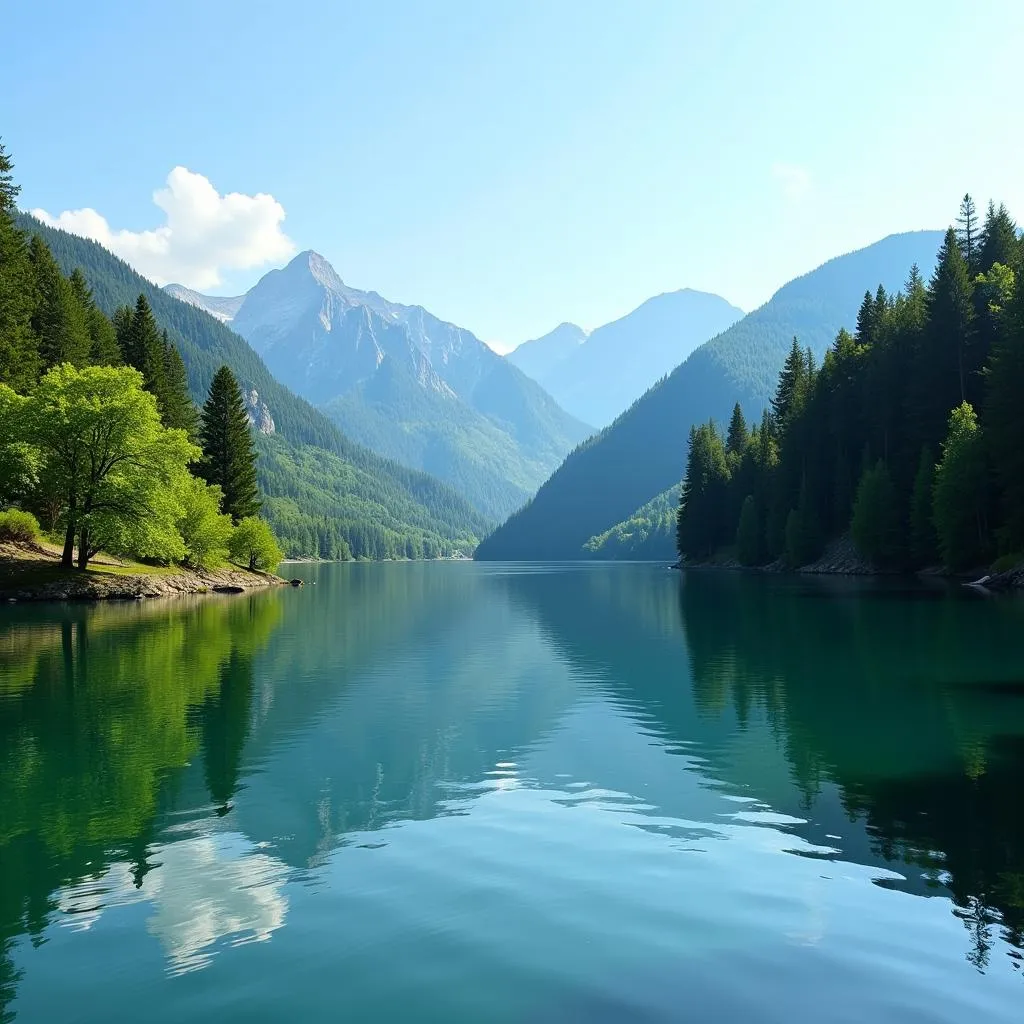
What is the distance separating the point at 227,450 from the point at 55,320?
2580cm

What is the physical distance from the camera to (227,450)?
4395 inches

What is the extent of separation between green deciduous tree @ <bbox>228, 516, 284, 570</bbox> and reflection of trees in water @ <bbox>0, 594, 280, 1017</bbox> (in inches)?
2473

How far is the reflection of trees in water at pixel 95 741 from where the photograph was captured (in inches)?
531

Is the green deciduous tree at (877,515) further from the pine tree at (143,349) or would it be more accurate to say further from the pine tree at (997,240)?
the pine tree at (143,349)

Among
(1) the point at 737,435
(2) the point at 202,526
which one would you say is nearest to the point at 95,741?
(2) the point at 202,526

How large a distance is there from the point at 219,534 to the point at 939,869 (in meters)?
90.1

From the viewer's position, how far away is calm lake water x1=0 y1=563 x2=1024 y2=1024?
9.51m

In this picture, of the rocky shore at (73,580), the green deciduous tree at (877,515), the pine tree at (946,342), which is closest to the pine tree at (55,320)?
the rocky shore at (73,580)

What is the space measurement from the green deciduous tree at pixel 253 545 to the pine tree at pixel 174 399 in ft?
43.2

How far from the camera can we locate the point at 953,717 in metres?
23.4

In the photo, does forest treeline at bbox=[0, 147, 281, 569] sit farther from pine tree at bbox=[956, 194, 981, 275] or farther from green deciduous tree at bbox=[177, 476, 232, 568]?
pine tree at bbox=[956, 194, 981, 275]

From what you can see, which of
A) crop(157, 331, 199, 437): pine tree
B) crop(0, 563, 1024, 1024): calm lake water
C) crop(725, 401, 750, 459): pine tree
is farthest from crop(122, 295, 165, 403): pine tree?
crop(725, 401, 750, 459): pine tree

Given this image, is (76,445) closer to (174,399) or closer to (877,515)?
(174,399)

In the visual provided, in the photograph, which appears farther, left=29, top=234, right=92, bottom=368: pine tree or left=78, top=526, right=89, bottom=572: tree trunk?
left=29, top=234, right=92, bottom=368: pine tree
